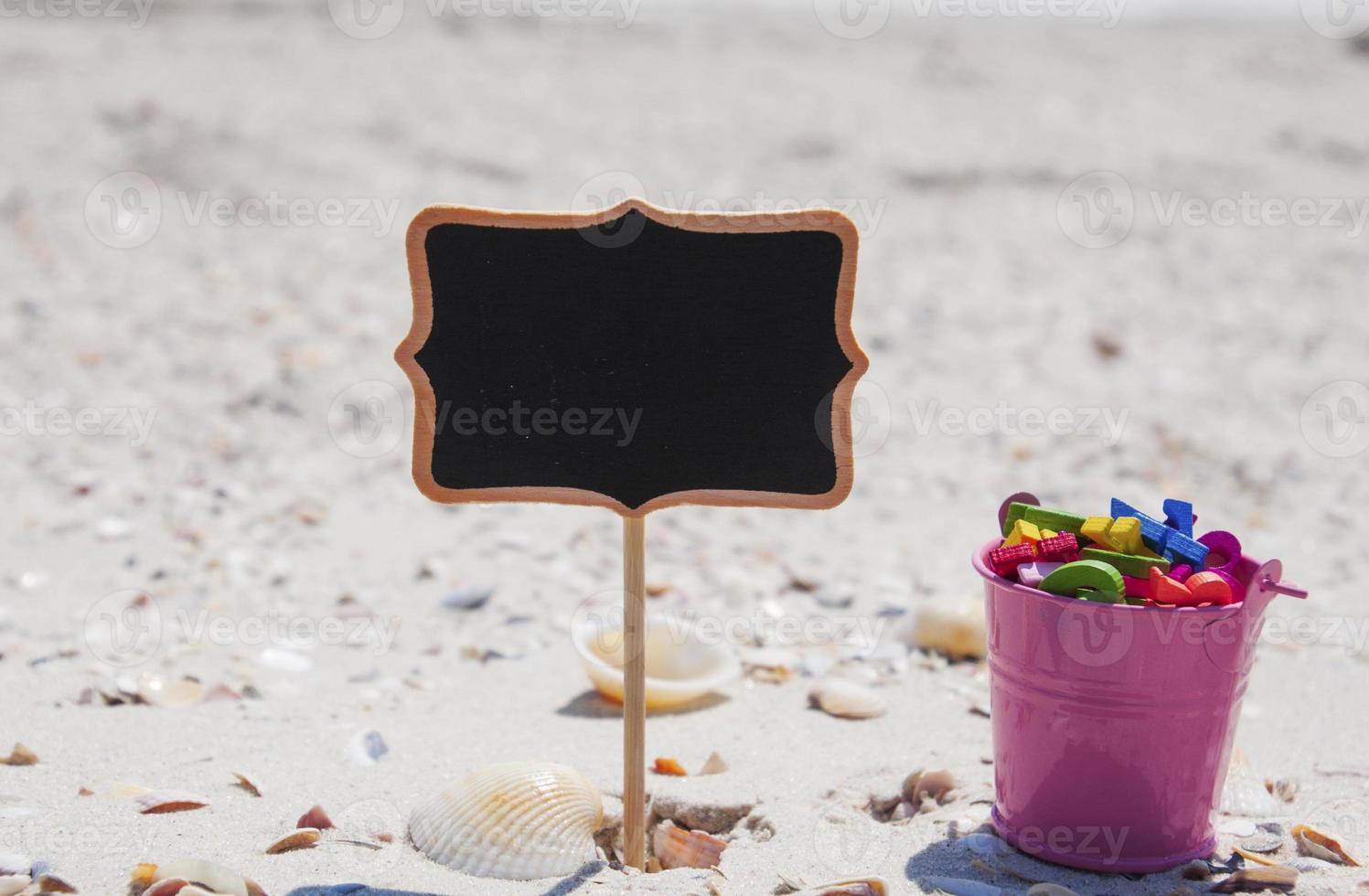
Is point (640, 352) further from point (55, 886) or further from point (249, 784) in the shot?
point (55, 886)

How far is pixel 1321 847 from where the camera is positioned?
2.66 metres

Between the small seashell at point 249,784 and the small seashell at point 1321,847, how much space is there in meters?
2.56

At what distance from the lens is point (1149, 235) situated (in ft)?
29.2

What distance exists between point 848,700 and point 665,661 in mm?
633

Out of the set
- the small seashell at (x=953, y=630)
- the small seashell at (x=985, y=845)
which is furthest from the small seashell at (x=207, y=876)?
the small seashell at (x=953, y=630)

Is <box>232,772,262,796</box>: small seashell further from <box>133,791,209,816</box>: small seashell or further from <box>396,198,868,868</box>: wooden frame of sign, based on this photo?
<box>396,198,868,868</box>: wooden frame of sign

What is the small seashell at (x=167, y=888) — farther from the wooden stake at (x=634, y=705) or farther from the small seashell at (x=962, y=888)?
the small seashell at (x=962, y=888)

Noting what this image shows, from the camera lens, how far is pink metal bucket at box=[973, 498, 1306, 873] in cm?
247

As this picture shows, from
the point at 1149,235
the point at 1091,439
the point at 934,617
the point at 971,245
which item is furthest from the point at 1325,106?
the point at 934,617

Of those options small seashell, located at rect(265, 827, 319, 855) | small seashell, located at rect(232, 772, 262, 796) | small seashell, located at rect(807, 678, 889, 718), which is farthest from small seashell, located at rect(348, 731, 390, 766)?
small seashell, located at rect(807, 678, 889, 718)

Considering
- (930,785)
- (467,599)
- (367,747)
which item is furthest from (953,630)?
(367,747)

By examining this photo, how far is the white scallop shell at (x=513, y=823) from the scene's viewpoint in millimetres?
2604

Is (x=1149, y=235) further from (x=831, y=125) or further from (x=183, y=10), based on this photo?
(x=183, y=10)

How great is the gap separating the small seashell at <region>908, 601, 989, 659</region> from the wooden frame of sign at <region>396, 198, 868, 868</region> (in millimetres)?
1615
